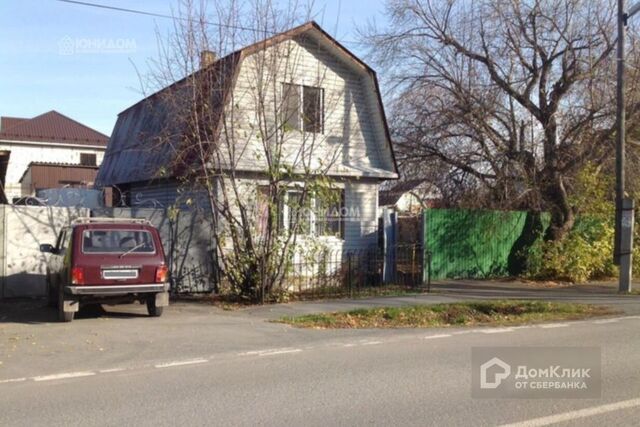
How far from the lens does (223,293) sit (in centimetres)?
1405

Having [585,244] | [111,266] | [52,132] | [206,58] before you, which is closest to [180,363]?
[111,266]

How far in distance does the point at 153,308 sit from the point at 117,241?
1392mm

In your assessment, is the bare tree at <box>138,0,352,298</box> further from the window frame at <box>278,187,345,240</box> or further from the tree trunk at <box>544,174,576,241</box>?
the tree trunk at <box>544,174,576,241</box>

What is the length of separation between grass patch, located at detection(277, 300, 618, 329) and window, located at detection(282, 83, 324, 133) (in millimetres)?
4769

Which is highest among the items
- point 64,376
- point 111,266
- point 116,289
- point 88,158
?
point 88,158

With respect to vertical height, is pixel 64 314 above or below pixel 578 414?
above

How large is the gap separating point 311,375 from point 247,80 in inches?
347

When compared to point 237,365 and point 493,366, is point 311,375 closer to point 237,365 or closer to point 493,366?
point 237,365

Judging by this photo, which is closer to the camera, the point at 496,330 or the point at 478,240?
the point at 496,330

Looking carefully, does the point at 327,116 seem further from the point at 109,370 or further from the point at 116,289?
the point at 109,370

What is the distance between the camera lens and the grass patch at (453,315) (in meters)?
11.2

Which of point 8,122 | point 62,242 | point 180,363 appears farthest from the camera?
point 8,122

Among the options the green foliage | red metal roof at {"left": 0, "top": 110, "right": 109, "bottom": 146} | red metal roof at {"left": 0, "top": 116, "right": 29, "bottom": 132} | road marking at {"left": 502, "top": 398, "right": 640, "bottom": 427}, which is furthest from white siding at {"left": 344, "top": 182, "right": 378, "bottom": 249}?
red metal roof at {"left": 0, "top": 116, "right": 29, "bottom": 132}

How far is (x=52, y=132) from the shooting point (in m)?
49.6
